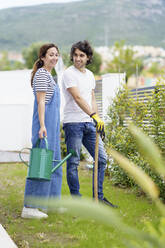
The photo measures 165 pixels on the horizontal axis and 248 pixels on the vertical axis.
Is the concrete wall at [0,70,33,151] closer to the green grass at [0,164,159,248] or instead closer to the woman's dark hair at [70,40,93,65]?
the green grass at [0,164,159,248]

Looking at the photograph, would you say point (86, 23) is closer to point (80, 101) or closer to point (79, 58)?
Answer: point (79, 58)

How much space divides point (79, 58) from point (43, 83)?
500 millimetres

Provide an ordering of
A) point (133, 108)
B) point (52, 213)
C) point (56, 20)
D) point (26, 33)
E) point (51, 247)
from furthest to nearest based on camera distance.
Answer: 1. point (56, 20)
2. point (26, 33)
3. point (133, 108)
4. point (52, 213)
5. point (51, 247)

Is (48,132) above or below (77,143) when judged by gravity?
above

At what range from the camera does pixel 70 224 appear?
359 cm

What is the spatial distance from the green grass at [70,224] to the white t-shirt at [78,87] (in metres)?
0.93

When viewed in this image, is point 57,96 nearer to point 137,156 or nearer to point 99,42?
point 137,156

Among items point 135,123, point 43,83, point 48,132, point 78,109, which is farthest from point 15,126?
point 43,83

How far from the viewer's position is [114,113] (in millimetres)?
5773

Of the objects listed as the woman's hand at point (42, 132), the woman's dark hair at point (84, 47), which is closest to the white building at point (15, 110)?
the woman's dark hair at point (84, 47)

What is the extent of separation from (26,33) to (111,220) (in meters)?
89.6

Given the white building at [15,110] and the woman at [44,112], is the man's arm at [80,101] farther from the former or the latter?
the white building at [15,110]

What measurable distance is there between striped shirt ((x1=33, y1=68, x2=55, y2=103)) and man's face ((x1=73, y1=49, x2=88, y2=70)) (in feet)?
1.20

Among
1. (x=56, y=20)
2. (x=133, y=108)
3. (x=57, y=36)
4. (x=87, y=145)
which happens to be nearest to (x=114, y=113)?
(x=133, y=108)
